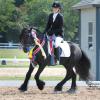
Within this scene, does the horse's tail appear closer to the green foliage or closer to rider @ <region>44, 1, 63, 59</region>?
rider @ <region>44, 1, 63, 59</region>

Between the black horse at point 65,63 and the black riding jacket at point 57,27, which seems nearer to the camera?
the black horse at point 65,63

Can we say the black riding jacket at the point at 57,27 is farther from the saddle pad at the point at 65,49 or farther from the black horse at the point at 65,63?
the saddle pad at the point at 65,49

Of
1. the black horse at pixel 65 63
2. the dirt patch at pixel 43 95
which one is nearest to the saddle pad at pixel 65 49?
the black horse at pixel 65 63

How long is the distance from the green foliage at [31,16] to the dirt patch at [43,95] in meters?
48.9

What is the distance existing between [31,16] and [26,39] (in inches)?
2111

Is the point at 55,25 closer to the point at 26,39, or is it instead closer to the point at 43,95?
the point at 26,39

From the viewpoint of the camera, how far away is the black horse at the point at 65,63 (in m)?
12.5

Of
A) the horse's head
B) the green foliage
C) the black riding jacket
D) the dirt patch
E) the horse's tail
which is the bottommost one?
the green foliage

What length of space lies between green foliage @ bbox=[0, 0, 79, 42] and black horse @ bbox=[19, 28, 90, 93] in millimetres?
48699

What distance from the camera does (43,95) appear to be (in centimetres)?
1188

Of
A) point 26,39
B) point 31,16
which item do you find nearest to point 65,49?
point 26,39

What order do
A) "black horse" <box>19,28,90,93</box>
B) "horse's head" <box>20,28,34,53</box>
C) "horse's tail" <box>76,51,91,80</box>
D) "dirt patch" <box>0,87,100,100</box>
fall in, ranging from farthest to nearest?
"horse's tail" <box>76,51,91,80</box> → "black horse" <box>19,28,90,93</box> → "horse's head" <box>20,28,34,53</box> → "dirt patch" <box>0,87,100,100</box>

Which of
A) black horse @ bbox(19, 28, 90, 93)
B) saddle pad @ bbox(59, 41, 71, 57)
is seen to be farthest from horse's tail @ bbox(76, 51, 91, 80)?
saddle pad @ bbox(59, 41, 71, 57)

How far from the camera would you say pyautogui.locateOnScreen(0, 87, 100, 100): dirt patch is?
1127cm
